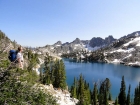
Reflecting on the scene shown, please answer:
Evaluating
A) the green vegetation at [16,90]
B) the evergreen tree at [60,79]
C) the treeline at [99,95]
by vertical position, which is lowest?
the treeline at [99,95]

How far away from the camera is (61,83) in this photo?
7619cm

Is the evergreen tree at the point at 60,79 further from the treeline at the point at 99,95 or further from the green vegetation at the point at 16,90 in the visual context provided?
the green vegetation at the point at 16,90

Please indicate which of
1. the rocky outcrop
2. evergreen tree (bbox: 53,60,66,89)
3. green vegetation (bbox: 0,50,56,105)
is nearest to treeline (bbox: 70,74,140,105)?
evergreen tree (bbox: 53,60,66,89)

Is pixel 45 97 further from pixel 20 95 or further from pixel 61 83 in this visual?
pixel 61 83

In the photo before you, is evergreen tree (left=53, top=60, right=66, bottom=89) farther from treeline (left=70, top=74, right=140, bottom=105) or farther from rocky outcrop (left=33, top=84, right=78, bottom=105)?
rocky outcrop (left=33, top=84, right=78, bottom=105)

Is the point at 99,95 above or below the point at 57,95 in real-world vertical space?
below

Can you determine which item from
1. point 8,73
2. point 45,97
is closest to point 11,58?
point 8,73

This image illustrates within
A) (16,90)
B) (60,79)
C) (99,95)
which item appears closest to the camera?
(16,90)

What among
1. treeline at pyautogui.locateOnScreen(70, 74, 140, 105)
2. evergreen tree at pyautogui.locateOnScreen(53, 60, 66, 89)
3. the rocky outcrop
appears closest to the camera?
the rocky outcrop

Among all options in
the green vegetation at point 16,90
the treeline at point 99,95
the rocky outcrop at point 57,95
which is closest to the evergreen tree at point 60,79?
the treeline at point 99,95

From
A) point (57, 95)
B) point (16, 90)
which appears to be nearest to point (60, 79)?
point (57, 95)

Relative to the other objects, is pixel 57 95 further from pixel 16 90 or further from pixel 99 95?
pixel 99 95

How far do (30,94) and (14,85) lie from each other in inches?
44.8

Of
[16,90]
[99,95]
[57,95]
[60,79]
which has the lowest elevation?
[99,95]
